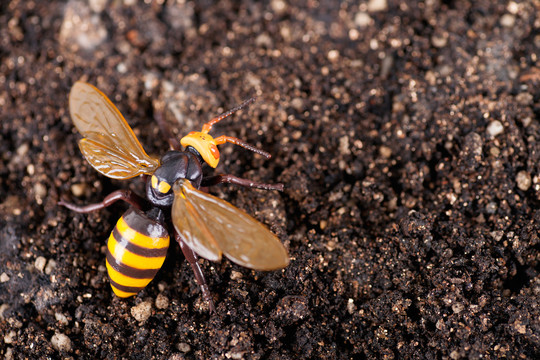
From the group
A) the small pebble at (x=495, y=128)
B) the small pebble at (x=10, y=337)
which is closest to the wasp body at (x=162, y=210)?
the small pebble at (x=10, y=337)

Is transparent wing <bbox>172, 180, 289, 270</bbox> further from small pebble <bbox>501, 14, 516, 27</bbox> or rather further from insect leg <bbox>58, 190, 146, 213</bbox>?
small pebble <bbox>501, 14, 516, 27</bbox>

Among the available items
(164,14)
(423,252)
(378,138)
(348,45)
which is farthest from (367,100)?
(164,14)

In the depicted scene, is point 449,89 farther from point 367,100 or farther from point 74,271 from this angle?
point 74,271

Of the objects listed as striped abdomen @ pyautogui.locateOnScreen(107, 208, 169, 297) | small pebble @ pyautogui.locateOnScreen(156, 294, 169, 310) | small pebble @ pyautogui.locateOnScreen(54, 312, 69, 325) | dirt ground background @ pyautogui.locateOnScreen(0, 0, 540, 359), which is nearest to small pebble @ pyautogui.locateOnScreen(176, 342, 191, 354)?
dirt ground background @ pyautogui.locateOnScreen(0, 0, 540, 359)

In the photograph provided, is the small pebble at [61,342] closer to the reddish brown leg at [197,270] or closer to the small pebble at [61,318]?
the small pebble at [61,318]

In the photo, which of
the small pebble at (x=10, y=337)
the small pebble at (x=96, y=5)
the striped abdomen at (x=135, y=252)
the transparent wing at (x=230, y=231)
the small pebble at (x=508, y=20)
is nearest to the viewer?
the transparent wing at (x=230, y=231)

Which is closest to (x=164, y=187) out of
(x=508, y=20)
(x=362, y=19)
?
(x=362, y=19)

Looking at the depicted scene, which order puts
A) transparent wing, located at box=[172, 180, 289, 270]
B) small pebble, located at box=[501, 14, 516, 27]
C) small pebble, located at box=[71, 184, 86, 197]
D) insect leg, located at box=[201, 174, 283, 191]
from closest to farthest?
transparent wing, located at box=[172, 180, 289, 270]
insect leg, located at box=[201, 174, 283, 191]
small pebble, located at box=[71, 184, 86, 197]
small pebble, located at box=[501, 14, 516, 27]
